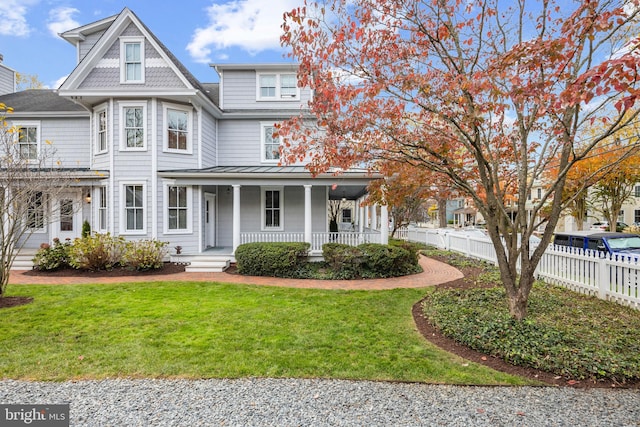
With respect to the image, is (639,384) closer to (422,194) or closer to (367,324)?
(367,324)

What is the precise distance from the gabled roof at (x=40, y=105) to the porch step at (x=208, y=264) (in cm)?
849

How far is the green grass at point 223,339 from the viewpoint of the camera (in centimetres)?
412

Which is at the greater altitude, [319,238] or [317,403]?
[319,238]

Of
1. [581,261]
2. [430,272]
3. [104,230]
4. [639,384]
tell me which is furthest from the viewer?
[104,230]

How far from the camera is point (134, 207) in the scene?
1222cm

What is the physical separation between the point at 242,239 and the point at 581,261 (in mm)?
10805

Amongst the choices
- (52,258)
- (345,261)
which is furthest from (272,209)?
(52,258)

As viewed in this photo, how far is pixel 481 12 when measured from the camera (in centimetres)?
579

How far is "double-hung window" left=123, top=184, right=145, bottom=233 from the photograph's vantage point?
12.2m

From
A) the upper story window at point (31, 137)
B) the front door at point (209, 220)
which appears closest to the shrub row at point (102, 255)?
the front door at point (209, 220)

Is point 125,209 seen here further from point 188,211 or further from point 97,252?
point 188,211

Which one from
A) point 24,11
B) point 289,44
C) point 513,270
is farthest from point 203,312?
point 24,11

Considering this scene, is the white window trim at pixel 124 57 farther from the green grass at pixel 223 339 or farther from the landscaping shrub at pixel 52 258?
the green grass at pixel 223 339

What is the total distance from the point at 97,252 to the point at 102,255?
0.19m
